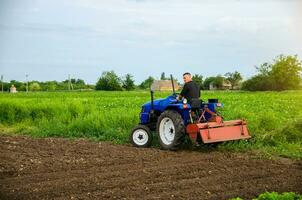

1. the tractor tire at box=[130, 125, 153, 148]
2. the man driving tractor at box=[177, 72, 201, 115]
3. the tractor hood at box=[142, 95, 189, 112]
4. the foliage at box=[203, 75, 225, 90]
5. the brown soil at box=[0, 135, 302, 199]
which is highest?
the foliage at box=[203, 75, 225, 90]

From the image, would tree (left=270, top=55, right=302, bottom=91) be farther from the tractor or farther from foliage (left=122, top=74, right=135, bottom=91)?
the tractor

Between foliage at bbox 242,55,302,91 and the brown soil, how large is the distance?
121 ft

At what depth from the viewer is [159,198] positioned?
18.8 ft

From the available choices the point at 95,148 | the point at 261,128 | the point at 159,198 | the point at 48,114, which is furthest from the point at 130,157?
the point at 48,114

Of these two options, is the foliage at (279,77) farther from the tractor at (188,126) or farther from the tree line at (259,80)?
the tractor at (188,126)

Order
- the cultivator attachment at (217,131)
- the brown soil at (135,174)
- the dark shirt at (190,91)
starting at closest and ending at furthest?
the brown soil at (135,174) → the cultivator attachment at (217,131) → the dark shirt at (190,91)

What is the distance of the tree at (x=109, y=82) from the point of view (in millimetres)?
56556

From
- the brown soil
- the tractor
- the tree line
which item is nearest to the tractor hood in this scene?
the tractor

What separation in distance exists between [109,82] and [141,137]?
4827 centimetres

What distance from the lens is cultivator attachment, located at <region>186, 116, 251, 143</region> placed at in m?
8.91

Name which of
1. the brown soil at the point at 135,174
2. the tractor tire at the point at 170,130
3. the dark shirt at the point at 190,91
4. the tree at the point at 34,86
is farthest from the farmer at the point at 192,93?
the tree at the point at 34,86

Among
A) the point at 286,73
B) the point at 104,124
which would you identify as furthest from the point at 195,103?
the point at 286,73

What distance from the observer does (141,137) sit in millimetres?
10203

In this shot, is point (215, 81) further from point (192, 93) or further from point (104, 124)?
point (192, 93)
